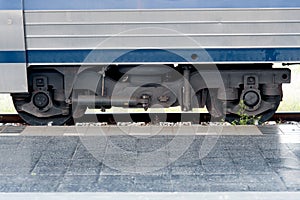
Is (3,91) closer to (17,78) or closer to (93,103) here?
(17,78)

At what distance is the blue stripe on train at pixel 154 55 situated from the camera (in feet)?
20.4

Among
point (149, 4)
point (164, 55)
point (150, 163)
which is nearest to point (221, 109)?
point (164, 55)

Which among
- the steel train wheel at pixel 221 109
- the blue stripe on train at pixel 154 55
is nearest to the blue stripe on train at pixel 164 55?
the blue stripe on train at pixel 154 55

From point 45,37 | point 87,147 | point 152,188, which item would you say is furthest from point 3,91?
point 152,188

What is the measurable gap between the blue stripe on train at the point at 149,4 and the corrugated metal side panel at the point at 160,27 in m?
0.06

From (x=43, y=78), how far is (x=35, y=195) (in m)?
2.84

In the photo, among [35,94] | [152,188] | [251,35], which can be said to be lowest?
[152,188]

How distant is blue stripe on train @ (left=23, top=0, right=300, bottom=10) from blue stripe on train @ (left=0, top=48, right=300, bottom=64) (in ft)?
1.64

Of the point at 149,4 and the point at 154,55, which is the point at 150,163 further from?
the point at 149,4

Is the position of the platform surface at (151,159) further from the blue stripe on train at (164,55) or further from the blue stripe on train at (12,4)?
the blue stripe on train at (12,4)

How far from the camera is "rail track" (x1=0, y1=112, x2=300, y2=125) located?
283 inches

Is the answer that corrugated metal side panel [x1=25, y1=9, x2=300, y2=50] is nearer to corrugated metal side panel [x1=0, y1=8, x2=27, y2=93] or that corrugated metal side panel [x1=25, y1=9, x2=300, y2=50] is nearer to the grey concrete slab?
corrugated metal side panel [x1=0, y1=8, x2=27, y2=93]

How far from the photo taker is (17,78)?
6332 mm

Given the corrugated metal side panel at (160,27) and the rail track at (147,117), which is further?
the rail track at (147,117)
